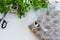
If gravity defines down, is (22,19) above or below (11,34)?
above

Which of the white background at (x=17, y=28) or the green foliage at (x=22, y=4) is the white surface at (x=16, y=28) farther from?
the green foliage at (x=22, y=4)

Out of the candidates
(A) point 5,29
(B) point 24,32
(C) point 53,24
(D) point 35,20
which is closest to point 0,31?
(A) point 5,29

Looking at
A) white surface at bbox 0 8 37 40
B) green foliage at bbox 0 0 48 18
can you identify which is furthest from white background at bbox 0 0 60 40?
green foliage at bbox 0 0 48 18

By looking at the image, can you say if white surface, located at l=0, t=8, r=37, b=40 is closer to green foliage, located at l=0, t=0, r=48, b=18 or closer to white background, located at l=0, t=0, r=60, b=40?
white background, located at l=0, t=0, r=60, b=40

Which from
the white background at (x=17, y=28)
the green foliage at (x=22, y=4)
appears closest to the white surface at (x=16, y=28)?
the white background at (x=17, y=28)

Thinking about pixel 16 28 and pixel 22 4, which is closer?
pixel 22 4

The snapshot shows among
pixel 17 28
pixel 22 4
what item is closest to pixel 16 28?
pixel 17 28

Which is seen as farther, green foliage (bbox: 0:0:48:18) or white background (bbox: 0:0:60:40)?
white background (bbox: 0:0:60:40)

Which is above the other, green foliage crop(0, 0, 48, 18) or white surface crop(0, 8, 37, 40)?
green foliage crop(0, 0, 48, 18)

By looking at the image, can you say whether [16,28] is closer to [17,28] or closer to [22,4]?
[17,28]

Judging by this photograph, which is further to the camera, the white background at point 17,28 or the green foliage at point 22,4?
the white background at point 17,28

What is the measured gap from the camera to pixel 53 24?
1.61 metres

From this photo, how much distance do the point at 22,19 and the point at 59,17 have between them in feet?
1.59

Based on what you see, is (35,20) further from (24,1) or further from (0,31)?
(0,31)
